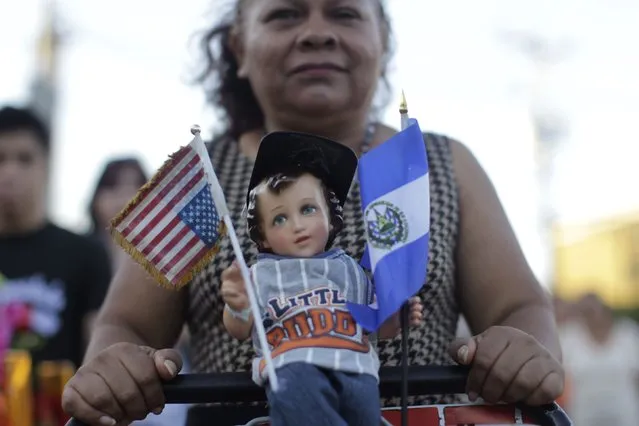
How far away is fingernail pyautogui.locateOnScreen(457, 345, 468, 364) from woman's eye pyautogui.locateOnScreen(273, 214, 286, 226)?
1.42ft

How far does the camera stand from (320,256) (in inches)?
79.4

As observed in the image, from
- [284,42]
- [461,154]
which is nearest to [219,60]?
[284,42]

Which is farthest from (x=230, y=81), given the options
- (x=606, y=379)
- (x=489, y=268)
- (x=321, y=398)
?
(x=606, y=379)

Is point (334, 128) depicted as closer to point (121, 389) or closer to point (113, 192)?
point (121, 389)

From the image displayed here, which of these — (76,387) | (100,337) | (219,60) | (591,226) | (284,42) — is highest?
(591,226)

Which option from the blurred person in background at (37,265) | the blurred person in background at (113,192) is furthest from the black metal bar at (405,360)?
the blurred person in background at (113,192)

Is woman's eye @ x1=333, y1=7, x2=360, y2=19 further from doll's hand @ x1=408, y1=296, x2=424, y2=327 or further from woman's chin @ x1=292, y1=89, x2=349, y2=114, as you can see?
doll's hand @ x1=408, y1=296, x2=424, y2=327

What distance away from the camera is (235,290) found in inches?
77.7

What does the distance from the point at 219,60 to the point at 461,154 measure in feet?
2.94

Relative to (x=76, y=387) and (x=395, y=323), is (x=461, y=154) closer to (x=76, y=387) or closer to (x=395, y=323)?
(x=395, y=323)

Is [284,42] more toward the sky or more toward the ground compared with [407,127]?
more toward the sky

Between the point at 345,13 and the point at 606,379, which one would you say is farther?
the point at 606,379

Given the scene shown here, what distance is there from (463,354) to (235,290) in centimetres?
47

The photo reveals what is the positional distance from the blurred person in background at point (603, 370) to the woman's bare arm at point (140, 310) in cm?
658
